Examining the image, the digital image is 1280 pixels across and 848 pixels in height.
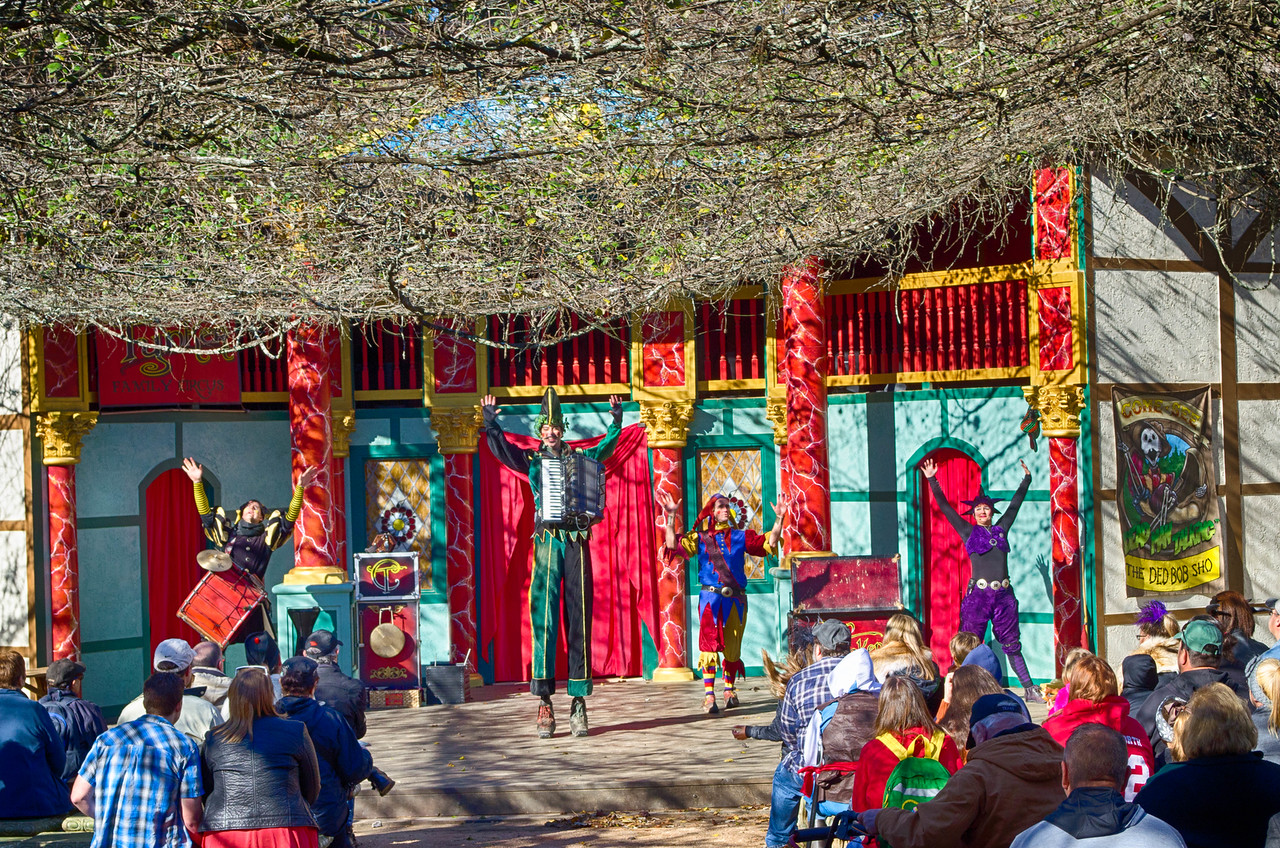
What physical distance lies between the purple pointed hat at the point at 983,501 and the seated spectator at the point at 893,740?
266 inches

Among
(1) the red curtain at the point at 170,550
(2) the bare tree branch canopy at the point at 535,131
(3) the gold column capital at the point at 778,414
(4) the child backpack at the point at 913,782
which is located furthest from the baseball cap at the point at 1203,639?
(1) the red curtain at the point at 170,550

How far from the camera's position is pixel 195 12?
5.15 meters

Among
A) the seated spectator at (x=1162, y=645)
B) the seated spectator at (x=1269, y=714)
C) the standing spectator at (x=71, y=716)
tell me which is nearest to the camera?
the seated spectator at (x=1269, y=714)

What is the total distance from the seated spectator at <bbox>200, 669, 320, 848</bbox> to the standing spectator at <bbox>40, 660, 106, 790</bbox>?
2.00 m

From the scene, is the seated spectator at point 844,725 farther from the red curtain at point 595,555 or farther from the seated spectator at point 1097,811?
the red curtain at point 595,555

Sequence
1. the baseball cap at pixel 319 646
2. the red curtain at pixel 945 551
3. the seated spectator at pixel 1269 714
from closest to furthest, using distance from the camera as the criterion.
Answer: the seated spectator at pixel 1269 714
the baseball cap at pixel 319 646
the red curtain at pixel 945 551

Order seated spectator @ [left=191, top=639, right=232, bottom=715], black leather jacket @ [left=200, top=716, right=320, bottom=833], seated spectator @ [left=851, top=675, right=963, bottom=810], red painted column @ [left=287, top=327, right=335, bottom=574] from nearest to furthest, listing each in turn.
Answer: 1. seated spectator @ [left=851, top=675, right=963, bottom=810]
2. black leather jacket @ [left=200, top=716, right=320, bottom=833]
3. seated spectator @ [left=191, top=639, right=232, bottom=715]
4. red painted column @ [left=287, top=327, right=335, bottom=574]

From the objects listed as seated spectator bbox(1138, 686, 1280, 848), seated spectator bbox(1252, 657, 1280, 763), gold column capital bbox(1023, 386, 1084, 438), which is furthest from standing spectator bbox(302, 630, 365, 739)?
gold column capital bbox(1023, 386, 1084, 438)

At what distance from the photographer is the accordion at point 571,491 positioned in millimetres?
10391

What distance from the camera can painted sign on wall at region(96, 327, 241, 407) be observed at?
39.6ft

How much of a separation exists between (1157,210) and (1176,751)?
807 cm

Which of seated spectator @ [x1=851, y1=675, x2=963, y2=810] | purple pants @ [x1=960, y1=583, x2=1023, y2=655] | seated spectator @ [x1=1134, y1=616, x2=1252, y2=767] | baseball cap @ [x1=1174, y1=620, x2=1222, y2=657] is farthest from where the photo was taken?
purple pants @ [x1=960, y1=583, x2=1023, y2=655]

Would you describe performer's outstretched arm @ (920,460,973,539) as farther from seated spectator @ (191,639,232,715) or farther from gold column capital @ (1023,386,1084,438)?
seated spectator @ (191,639,232,715)

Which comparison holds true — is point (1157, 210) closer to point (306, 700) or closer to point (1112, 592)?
point (1112, 592)
